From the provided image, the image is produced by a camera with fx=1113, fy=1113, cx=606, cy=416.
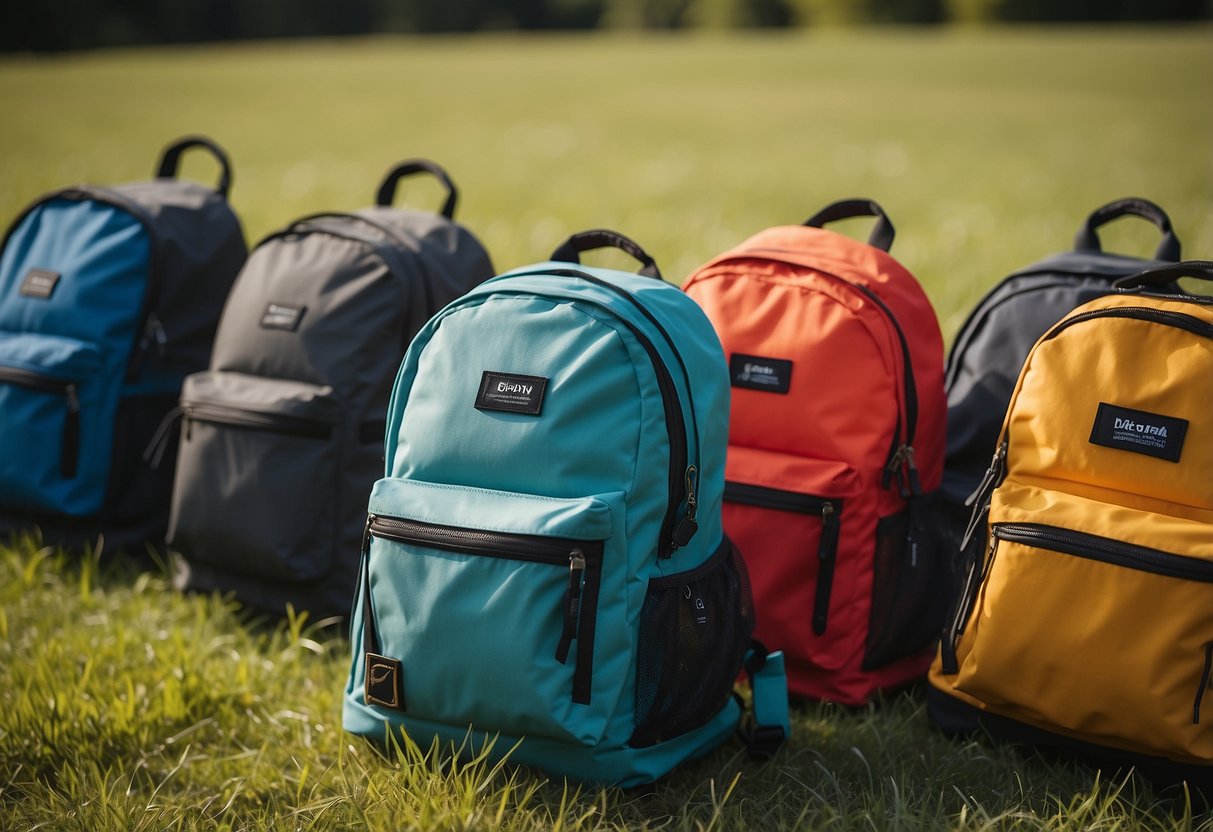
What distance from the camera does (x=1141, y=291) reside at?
2.48m

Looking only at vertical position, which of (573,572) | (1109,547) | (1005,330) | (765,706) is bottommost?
(765,706)

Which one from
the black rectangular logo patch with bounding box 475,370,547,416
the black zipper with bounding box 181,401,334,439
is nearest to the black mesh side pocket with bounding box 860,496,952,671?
the black rectangular logo patch with bounding box 475,370,547,416

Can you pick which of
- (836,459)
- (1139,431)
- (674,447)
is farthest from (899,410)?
(674,447)

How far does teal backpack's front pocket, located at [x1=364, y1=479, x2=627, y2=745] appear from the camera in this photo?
2.24 meters

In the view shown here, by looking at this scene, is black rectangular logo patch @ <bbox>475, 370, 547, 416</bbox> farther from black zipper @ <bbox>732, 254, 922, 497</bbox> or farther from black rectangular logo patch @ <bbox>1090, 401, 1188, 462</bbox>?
black rectangular logo patch @ <bbox>1090, 401, 1188, 462</bbox>

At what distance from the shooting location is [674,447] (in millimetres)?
2354

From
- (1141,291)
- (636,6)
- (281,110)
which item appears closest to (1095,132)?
(281,110)

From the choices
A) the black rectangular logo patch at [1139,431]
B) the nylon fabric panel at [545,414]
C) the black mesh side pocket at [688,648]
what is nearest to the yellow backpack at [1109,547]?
the black rectangular logo patch at [1139,431]

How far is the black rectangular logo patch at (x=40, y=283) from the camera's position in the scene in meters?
3.65

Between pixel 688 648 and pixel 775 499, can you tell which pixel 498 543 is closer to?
pixel 688 648

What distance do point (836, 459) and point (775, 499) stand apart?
181 millimetres

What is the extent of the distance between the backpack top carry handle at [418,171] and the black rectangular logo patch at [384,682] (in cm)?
153

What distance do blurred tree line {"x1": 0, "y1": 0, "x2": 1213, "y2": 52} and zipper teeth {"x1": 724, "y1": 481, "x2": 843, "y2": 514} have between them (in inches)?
1714

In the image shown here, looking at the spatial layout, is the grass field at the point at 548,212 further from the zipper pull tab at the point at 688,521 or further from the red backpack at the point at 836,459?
the zipper pull tab at the point at 688,521
